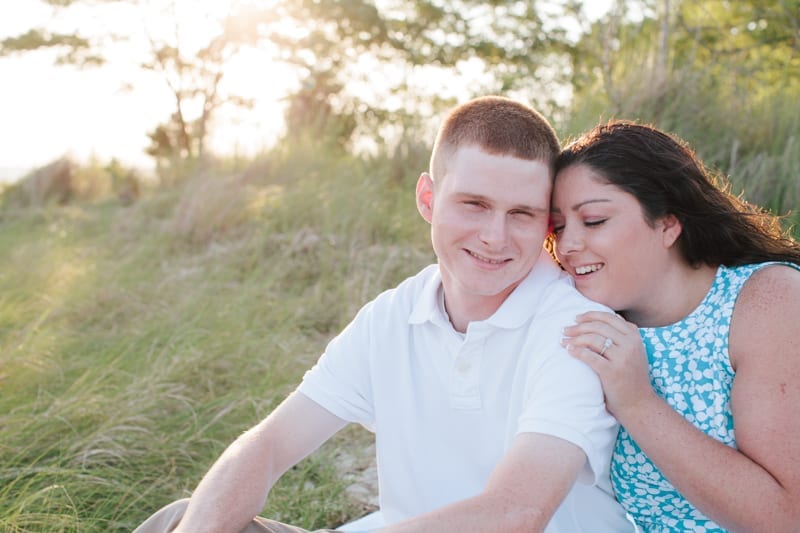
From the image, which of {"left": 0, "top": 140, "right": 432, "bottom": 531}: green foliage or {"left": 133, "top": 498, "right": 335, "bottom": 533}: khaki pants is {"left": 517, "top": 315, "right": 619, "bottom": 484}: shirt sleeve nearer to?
{"left": 133, "top": 498, "right": 335, "bottom": 533}: khaki pants

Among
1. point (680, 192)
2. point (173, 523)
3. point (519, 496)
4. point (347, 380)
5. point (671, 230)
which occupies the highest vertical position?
point (680, 192)

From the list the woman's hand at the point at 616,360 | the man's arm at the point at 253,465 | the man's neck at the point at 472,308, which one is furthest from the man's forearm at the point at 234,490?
the woman's hand at the point at 616,360

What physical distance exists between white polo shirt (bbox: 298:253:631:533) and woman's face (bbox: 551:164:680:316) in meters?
0.09

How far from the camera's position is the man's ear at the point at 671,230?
86.6 inches

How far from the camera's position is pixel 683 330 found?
208 cm

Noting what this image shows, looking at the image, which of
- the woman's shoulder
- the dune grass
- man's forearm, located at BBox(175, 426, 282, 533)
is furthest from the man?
the dune grass

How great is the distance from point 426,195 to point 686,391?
3.07 ft

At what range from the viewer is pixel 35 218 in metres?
10.5

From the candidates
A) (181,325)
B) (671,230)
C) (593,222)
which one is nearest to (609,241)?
(593,222)

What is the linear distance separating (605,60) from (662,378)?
478 cm

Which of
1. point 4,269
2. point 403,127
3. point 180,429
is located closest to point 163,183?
point 403,127

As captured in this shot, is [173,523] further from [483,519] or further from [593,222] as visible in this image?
[593,222]

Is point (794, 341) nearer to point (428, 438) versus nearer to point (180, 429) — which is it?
point (428, 438)

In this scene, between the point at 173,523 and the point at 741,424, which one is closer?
the point at 741,424
